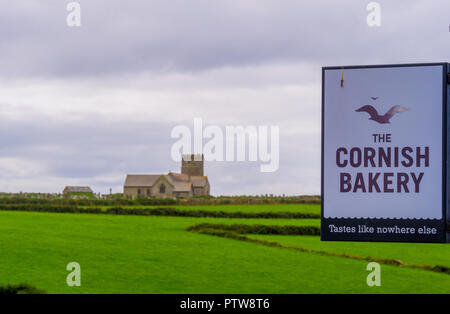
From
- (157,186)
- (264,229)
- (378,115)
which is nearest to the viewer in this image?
(378,115)

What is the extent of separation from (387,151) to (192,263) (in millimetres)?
13376

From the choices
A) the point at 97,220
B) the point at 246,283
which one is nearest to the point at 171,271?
the point at 246,283

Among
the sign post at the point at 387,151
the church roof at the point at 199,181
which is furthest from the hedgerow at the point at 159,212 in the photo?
the church roof at the point at 199,181

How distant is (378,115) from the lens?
13516 mm

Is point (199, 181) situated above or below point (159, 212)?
above

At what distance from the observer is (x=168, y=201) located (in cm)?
6250

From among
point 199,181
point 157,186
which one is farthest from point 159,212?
point 199,181

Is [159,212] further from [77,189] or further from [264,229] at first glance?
[77,189]

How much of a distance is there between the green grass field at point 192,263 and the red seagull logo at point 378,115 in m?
9.08

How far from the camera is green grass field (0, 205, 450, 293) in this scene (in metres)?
20.7

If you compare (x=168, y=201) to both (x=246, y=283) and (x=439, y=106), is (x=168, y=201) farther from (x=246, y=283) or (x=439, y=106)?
(x=439, y=106)

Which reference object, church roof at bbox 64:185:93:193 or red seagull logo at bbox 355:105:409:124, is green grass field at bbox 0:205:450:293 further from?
church roof at bbox 64:185:93:193

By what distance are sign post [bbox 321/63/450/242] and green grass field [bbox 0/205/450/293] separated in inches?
301

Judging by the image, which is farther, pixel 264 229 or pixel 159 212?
pixel 159 212
